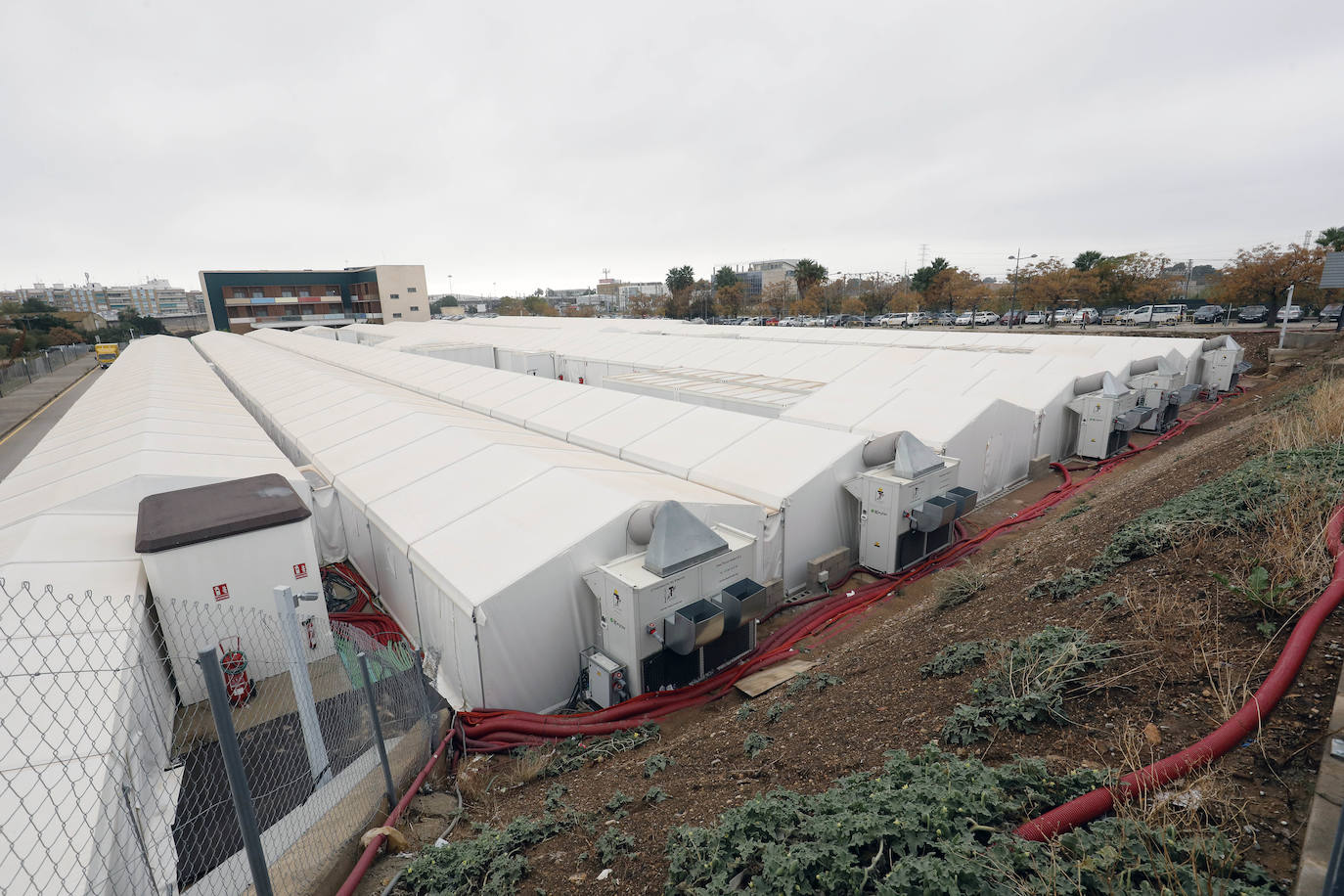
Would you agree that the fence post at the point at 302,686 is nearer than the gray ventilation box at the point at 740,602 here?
Yes

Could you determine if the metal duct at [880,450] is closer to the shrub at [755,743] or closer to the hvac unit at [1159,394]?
the shrub at [755,743]

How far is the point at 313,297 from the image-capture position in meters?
87.7

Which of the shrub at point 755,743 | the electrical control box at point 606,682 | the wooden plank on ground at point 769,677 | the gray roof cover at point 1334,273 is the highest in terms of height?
the gray roof cover at point 1334,273

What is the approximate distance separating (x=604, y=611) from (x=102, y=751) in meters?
4.93

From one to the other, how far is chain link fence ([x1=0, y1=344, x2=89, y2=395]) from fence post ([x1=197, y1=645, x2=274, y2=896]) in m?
56.7

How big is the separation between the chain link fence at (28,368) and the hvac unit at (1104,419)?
62.2 metres

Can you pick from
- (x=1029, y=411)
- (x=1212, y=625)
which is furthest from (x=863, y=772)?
(x=1029, y=411)

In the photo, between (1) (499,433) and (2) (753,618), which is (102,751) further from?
(1) (499,433)

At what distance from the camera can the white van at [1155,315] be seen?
169ft

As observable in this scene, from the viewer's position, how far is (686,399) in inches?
819

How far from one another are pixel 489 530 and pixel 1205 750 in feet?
26.4

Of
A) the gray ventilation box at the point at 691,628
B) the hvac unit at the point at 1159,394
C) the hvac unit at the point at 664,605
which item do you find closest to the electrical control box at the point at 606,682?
the hvac unit at the point at 664,605

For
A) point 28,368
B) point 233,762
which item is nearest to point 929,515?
point 233,762

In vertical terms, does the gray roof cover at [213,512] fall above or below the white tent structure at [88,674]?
above
